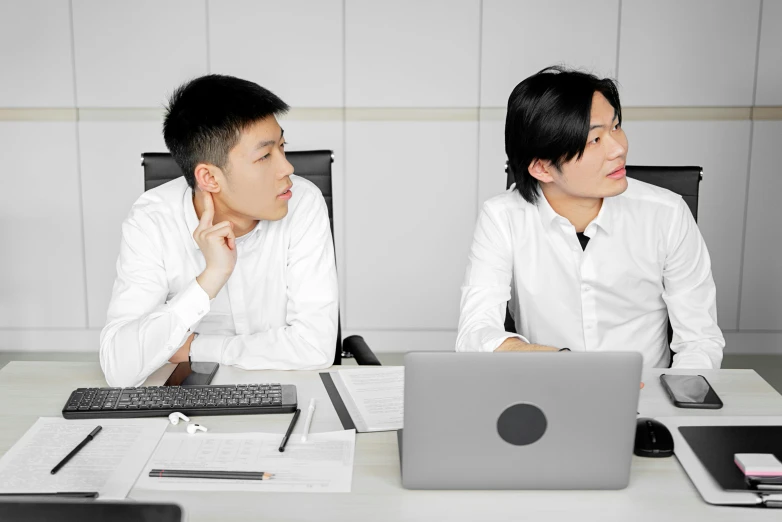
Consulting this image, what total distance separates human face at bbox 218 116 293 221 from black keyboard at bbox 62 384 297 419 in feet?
1.81

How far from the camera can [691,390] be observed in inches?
60.4

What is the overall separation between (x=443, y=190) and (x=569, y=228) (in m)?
1.79

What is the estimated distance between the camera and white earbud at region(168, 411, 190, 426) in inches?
55.0

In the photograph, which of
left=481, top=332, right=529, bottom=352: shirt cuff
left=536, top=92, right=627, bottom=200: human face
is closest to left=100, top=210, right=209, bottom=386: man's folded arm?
left=481, top=332, right=529, bottom=352: shirt cuff

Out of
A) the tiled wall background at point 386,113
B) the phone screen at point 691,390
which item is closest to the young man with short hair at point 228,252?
the phone screen at point 691,390

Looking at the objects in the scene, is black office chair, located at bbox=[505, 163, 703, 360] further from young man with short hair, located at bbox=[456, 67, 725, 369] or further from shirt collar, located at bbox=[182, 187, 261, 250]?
shirt collar, located at bbox=[182, 187, 261, 250]

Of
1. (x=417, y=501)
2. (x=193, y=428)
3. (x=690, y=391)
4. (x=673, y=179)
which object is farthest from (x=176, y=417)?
(x=673, y=179)

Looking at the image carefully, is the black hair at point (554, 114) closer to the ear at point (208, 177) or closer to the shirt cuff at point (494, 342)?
the shirt cuff at point (494, 342)

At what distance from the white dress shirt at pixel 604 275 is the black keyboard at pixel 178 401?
629mm

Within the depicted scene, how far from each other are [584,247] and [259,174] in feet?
2.86

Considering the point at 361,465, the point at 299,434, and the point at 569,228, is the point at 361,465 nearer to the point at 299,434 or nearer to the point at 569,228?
the point at 299,434

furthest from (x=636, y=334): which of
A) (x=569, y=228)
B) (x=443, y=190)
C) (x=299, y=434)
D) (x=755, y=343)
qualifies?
(x=755, y=343)

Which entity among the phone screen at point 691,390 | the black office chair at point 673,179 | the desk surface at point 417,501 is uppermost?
the black office chair at point 673,179

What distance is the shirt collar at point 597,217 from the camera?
2.04 m
